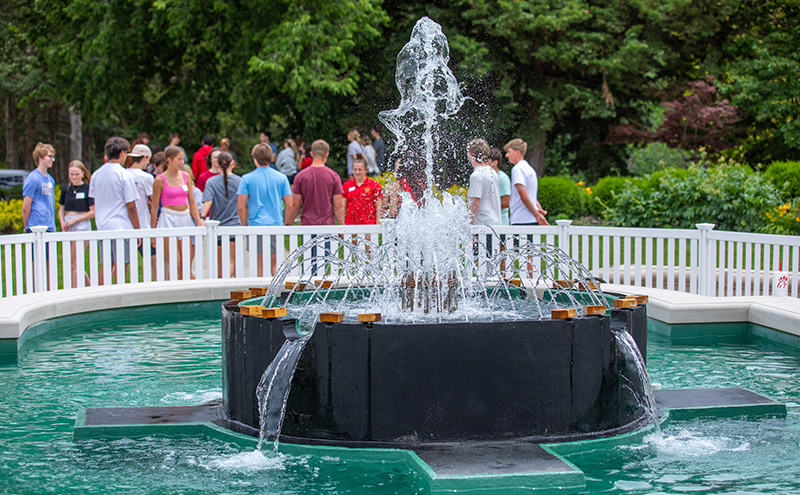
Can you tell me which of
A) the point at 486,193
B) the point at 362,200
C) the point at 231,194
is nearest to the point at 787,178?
the point at 486,193

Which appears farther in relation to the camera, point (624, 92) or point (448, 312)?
point (624, 92)

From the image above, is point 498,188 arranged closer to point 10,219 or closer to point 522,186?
point 522,186

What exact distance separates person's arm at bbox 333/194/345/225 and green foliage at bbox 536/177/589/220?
8685 millimetres

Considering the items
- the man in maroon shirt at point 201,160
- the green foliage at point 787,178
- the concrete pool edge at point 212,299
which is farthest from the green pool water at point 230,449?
the man in maroon shirt at point 201,160

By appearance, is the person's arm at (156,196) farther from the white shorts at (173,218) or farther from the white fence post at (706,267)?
the white fence post at (706,267)

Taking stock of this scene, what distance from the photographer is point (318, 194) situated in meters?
10.9

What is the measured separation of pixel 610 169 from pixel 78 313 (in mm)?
21559

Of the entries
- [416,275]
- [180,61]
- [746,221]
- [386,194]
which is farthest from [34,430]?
[180,61]

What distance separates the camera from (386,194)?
599 inches

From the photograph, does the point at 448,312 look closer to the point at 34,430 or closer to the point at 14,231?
the point at 34,430

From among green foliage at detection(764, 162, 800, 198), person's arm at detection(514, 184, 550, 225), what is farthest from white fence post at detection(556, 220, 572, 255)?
green foliage at detection(764, 162, 800, 198)

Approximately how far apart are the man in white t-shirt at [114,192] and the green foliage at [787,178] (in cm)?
1082

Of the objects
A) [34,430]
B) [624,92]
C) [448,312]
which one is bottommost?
[34,430]

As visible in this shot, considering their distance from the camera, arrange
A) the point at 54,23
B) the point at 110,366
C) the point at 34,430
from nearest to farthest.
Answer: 1. the point at 34,430
2. the point at 110,366
3. the point at 54,23
